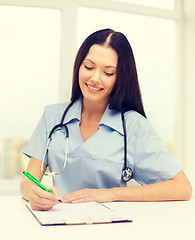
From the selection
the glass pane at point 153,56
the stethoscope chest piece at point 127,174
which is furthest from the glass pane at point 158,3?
the stethoscope chest piece at point 127,174

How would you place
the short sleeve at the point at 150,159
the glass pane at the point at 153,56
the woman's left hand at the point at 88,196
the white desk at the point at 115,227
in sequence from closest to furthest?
the white desk at the point at 115,227 → the woman's left hand at the point at 88,196 → the short sleeve at the point at 150,159 → the glass pane at the point at 153,56

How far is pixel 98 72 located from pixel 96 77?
28 millimetres

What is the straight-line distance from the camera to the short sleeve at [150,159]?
135 centimetres

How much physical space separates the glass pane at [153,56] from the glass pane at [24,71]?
15.1 inches

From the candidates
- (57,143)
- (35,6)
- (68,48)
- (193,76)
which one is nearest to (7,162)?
(68,48)

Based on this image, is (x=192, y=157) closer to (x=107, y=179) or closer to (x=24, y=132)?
(x=24, y=132)

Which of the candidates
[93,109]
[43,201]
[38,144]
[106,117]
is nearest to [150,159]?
[106,117]

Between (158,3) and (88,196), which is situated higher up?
(158,3)

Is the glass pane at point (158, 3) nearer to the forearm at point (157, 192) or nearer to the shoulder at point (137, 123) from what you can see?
the shoulder at point (137, 123)

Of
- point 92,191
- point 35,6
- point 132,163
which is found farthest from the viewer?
point 35,6

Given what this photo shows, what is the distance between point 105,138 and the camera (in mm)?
1430

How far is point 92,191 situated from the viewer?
1.15 m

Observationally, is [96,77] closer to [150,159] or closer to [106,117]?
[106,117]

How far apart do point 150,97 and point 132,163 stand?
70.0 inches
